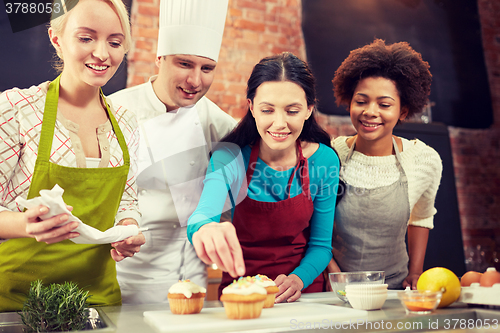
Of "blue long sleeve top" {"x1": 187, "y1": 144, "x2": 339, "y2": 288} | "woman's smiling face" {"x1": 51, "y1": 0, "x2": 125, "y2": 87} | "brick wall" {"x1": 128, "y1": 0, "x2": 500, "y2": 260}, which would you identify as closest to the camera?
"woman's smiling face" {"x1": 51, "y1": 0, "x2": 125, "y2": 87}

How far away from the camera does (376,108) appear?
71.4 inches

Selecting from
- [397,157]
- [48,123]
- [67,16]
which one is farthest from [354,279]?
[67,16]

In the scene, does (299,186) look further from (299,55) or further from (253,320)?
(299,55)

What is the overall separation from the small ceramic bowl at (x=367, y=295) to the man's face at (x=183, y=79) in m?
0.92

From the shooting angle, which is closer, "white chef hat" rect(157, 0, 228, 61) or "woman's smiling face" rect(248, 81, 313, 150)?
"woman's smiling face" rect(248, 81, 313, 150)

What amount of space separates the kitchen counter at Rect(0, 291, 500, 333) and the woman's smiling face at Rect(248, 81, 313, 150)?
0.60 m

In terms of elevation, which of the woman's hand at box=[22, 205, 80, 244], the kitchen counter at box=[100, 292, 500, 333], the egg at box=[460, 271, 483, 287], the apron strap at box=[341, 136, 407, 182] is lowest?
the kitchen counter at box=[100, 292, 500, 333]

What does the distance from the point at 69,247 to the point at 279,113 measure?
0.80 m

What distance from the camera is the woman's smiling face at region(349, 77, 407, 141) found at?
1812mm

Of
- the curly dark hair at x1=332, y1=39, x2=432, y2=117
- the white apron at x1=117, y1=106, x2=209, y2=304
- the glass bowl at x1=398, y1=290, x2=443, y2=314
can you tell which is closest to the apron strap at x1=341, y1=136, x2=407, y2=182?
the curly dark hair at x1=332, y1=39, x2=432, y2=117

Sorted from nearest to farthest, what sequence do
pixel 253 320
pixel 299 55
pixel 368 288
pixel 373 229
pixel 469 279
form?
pixel 253 320, pixel 368 288, pixel 469 279, pixel 373 229, pixel 299 55

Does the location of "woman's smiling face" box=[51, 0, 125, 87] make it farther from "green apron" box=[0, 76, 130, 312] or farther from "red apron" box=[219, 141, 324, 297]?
"red apron" box=[219, 141, 324, 297]

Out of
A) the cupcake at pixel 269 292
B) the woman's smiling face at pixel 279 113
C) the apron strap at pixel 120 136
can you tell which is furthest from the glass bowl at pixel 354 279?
the apron strap at pixel 120 136

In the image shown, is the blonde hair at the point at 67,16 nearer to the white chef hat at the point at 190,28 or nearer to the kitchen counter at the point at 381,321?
the white chef hat at the point at 190,28
